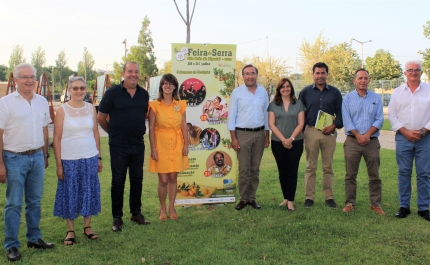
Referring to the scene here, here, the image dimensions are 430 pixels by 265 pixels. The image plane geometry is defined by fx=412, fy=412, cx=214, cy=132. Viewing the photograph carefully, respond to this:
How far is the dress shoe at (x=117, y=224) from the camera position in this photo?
5180mm

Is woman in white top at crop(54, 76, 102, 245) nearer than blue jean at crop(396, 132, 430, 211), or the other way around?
woman in white top at crop(54, 76, 102, 245)

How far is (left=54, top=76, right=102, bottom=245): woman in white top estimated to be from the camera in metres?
4.57

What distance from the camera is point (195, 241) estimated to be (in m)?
4.77

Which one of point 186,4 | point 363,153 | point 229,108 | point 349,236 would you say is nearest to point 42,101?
point 229,108

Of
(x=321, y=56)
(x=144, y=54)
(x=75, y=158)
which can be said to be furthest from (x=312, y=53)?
(x=75, y=158)

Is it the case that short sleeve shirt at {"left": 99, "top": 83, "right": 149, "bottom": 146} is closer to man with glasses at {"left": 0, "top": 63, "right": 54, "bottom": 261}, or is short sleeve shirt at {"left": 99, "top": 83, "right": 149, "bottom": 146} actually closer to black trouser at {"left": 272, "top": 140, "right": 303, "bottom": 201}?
man with glasses at {"left": 0, "top": 63, "right": 54, "bottom": 261}

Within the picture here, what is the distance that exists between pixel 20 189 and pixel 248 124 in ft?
10.3

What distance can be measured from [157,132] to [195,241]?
159cm

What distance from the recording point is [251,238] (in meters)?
4.83

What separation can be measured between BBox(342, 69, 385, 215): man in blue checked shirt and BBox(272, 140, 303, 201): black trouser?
0.71 metres

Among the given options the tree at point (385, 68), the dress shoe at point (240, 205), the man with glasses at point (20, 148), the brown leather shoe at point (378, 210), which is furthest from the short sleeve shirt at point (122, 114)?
the tree at point (385, 68)

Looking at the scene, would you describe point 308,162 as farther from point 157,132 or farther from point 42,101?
point 42,101

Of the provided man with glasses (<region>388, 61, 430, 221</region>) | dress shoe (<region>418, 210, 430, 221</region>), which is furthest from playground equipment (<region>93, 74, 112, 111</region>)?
dress shoe (<region>418, 210, 430, 221</region>)

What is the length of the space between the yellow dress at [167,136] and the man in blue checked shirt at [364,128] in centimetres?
237
